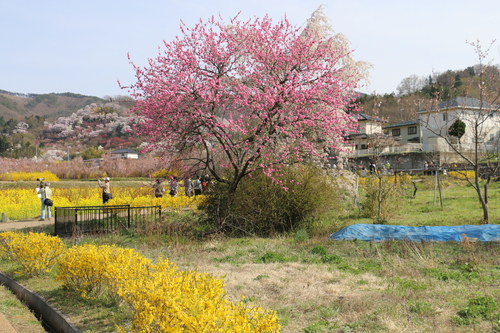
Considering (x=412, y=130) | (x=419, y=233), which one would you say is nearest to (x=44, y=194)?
(x=419, y=233)

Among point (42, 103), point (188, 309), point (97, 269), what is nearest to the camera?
point (188, 309)

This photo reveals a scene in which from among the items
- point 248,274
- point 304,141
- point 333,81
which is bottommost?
point 248,274

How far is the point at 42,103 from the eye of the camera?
157750 mm

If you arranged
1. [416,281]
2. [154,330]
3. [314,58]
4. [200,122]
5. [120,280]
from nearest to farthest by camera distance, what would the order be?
[154,330] → [120,280] → [416,281] → [200,122] → [314,58]

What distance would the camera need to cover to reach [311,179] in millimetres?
11219

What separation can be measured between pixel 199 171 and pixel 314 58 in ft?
14.5

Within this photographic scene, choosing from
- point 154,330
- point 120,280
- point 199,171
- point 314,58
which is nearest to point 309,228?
point 199,171

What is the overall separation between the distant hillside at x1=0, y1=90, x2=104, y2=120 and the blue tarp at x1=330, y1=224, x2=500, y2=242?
14097cm

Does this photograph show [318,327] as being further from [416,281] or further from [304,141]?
[304,141]

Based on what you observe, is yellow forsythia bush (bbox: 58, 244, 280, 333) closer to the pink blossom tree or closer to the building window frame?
the pink blossom tree

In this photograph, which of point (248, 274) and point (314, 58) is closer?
point (248, 274)

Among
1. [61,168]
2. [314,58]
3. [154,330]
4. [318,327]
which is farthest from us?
[61,168]

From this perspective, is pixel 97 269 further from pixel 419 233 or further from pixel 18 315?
pixel 419 233

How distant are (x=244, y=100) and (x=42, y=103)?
166 metres
